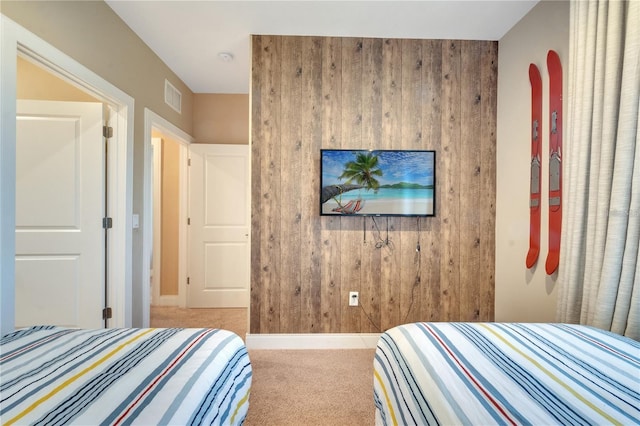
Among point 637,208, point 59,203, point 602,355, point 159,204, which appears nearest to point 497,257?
point 637,208

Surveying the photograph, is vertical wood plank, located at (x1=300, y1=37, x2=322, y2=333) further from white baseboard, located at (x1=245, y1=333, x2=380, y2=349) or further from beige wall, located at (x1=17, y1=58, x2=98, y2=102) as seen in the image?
beige wall, located at (x1=17, y1=58, x2=98, y2=102)

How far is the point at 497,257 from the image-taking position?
2443 millimetres

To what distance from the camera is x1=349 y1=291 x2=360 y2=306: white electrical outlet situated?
243 cm

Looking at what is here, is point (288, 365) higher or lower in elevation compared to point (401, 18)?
lower

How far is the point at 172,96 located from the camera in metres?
2.95

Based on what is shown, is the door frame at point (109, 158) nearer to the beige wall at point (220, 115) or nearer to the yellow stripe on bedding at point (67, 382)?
the yellow stripe on bedding at point (67, 382)

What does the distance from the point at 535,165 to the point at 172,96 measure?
3.38m

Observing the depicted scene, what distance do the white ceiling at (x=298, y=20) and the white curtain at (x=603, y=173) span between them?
2.44 feet

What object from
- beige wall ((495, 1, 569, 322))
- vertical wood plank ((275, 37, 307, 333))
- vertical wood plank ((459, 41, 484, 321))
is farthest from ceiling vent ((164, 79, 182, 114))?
beige wall ((495, 1, 569, 322))

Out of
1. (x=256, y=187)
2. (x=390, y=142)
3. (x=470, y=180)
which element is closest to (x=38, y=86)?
(x=256, y=187)

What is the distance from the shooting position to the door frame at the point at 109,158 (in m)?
1.34

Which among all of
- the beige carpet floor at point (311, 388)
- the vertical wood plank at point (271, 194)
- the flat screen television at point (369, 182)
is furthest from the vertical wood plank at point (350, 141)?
the vertical wood plank at point (271, 194)

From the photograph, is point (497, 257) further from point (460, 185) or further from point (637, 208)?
point (637, 208)

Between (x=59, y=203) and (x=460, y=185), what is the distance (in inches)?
126
